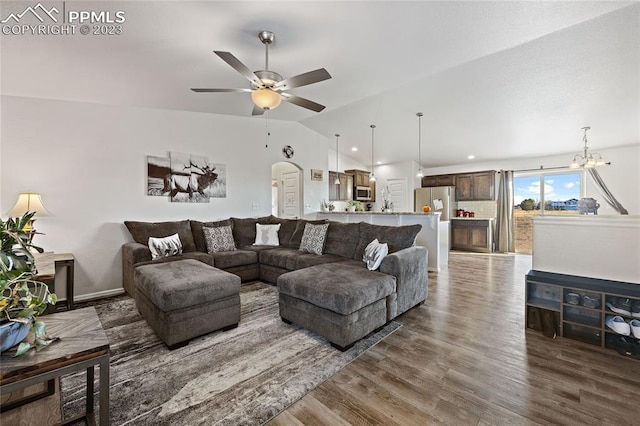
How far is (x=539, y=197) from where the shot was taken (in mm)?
6828

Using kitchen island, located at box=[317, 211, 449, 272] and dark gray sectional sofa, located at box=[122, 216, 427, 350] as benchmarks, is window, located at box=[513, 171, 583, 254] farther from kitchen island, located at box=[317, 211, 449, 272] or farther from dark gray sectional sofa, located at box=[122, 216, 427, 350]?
dark gray sectional sofa, located at box=[122, 216, 427, 350]

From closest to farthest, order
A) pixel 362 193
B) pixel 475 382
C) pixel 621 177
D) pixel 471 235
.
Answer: pixel 475 382 → pixel 621 177 → pixel 471 235 → pixel 362 193

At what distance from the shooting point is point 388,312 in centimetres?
260

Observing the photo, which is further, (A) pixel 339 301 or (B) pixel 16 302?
(A) pixel 339 301

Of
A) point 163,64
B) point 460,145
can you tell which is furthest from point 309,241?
point 460,145

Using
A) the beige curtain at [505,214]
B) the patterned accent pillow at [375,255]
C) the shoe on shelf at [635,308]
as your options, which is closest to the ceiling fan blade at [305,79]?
the patterned accent pillow at [375,255]

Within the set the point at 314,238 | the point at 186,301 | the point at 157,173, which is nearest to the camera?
the point at 186,301

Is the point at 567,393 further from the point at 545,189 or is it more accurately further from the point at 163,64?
the point at 545,189

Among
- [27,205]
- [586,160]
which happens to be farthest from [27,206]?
[586,160]

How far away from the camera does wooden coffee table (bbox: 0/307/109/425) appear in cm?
103

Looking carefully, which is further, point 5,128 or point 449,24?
point 5,128

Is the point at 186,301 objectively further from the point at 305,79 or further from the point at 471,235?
the point at 471,235

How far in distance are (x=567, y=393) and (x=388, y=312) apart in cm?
131

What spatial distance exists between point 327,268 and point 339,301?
71 centimetres
